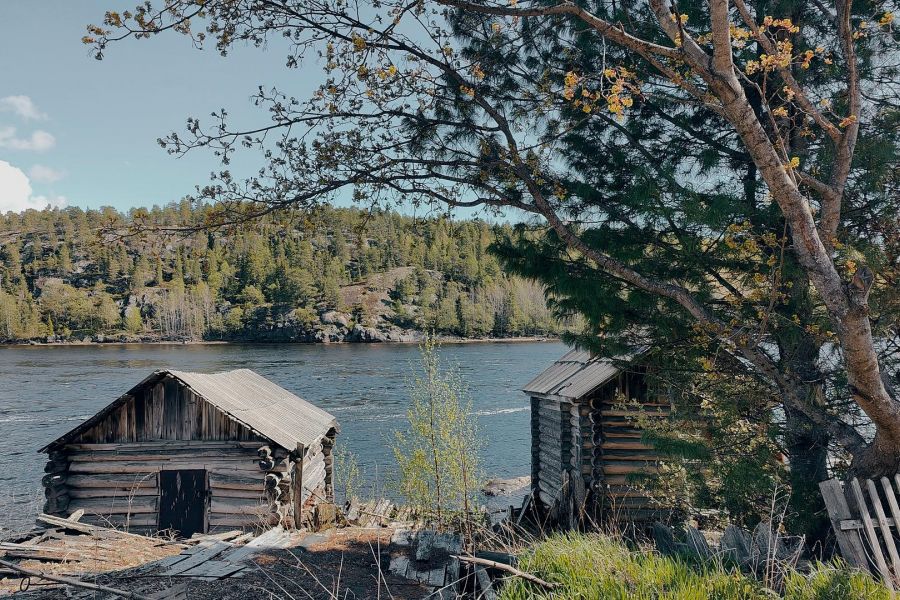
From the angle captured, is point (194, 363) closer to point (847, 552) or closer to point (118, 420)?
point (118, 420)

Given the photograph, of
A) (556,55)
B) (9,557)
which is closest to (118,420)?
(9,557)

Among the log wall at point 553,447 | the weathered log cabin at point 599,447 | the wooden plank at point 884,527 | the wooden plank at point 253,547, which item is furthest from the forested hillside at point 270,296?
the wooden plank at point 884,527

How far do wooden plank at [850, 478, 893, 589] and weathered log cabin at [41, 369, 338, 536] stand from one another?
1124 cm

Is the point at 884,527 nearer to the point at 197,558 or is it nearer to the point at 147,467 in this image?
the point at 197,558

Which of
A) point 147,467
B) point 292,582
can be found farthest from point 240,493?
point 292,582

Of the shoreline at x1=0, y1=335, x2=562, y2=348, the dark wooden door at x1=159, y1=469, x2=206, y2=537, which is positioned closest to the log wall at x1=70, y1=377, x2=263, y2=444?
the dark wooden door at x1=159, y1=469, x2=206, y2=537

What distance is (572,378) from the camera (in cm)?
1542

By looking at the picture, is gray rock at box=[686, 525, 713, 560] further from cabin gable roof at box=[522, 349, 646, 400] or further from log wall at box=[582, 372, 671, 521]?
log wall at box=[582, 372, 671, 521]

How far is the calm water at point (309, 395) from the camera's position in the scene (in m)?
30.1

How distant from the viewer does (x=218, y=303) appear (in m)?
146

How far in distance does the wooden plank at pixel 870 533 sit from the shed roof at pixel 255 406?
11.2 m

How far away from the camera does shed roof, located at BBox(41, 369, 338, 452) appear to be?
14.3 m

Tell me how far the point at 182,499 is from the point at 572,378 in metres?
9.42

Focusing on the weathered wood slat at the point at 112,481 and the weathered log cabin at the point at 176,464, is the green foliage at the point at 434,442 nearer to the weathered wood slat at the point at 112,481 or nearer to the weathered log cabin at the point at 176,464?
the weathered log cabin at the point at 176,464
